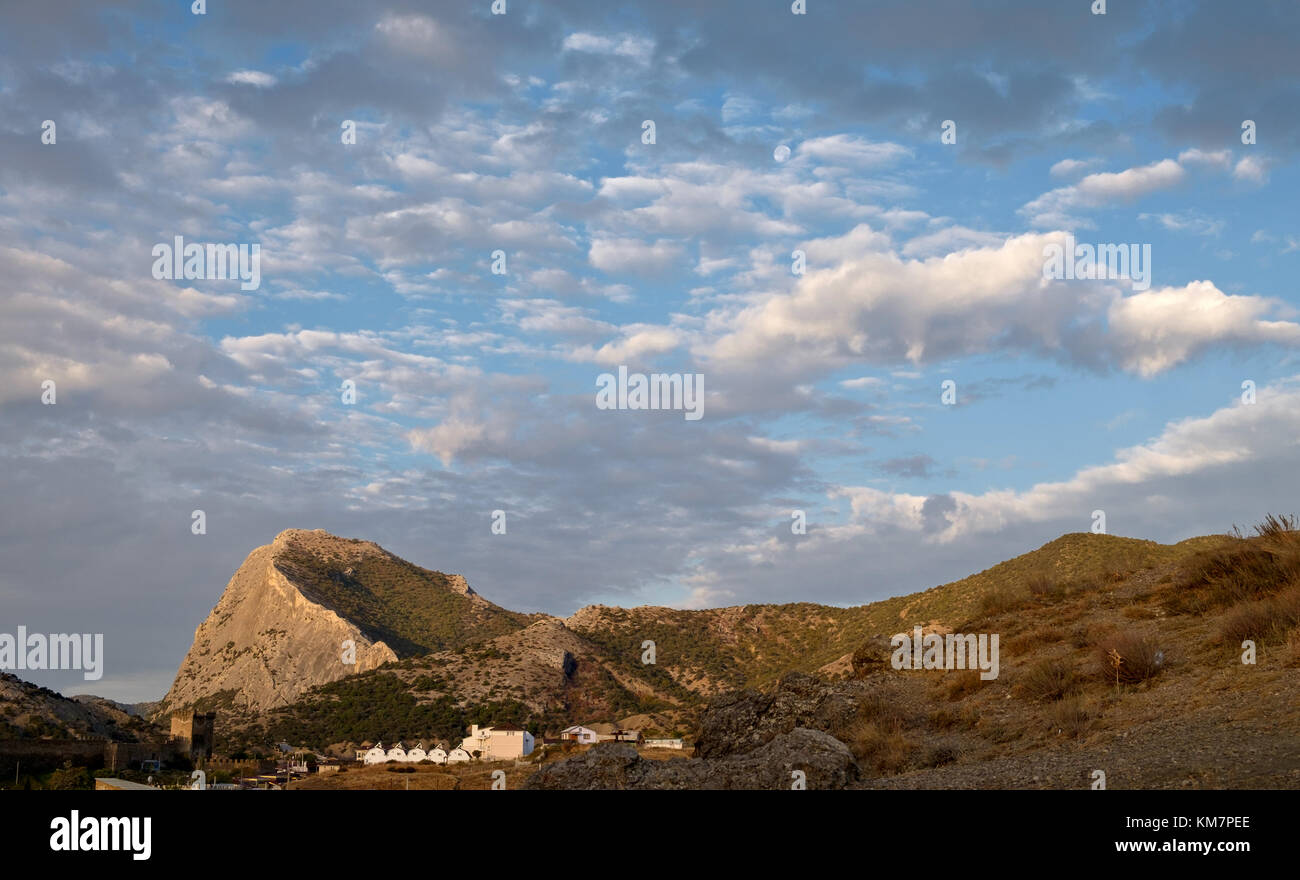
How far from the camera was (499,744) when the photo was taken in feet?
248

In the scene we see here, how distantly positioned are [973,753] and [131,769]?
273ft

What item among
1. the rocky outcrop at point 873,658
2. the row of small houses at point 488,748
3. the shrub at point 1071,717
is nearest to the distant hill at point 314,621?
the row of small houses at point 488,748

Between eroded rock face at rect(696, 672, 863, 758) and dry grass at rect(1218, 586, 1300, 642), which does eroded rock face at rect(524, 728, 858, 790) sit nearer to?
eroded rock face at rect(696, 672, 863, 758)

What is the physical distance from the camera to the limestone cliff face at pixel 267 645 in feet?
453

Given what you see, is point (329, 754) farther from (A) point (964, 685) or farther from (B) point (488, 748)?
(A) point (964, 685)

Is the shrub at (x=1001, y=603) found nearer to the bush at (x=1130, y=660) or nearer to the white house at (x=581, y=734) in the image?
the bush at (x=1130, y=660)

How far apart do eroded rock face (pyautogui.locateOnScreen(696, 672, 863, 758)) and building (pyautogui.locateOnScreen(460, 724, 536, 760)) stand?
177ft

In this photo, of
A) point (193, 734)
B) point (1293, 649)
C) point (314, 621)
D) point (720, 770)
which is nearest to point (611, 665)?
point (193, 734)

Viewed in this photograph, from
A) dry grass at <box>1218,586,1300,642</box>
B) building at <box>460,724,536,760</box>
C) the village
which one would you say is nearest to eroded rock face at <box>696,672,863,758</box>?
dry grass at <box>1218,586,1300,642</box>

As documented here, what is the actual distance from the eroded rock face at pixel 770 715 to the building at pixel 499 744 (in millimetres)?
54069

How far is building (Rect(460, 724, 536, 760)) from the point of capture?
73512 mm

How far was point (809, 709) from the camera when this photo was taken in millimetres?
21969

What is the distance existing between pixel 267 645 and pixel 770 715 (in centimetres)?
14528
